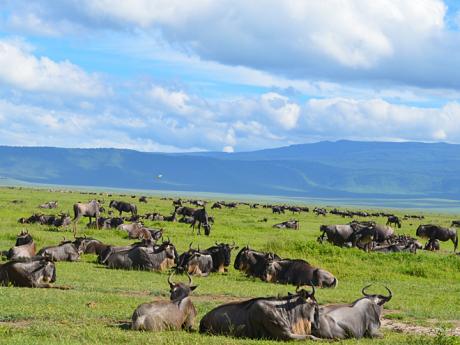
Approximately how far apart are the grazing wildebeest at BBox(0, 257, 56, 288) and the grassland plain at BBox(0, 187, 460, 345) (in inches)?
32.5

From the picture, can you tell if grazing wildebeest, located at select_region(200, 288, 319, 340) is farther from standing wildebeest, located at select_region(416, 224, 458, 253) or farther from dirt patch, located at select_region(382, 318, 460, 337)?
standing wildebeest, located at select_region(416, 224, 458, 253)

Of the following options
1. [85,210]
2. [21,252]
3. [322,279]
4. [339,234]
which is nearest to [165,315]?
[322,279]

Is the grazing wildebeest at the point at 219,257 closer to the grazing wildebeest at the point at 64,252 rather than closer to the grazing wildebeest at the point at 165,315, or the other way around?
the grazing wildebeest at the point at 64,252

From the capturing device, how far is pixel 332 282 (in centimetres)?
2392

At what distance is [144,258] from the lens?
85.7 ft

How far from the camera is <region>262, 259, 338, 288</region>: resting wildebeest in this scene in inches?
940

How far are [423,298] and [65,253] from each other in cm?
1262

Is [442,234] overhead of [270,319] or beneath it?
overhead

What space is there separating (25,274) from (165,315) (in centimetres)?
701

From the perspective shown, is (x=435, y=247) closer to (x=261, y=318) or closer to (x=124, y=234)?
(x=124, y=234)

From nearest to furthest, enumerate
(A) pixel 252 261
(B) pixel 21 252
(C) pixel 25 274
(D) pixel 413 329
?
(D) pixel 413 329, (C) pixel 25 274, (B) pixel 21 252, (A) pixel 252 261

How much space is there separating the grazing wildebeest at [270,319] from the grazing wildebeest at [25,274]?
7.42 meters

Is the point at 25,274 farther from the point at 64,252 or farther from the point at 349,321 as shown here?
the point at 349,321

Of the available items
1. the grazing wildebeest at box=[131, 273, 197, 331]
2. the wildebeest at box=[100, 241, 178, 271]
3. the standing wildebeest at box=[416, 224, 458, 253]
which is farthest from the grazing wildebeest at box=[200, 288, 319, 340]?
the standing wildebeest at box=[416, 224, 458, 253]
